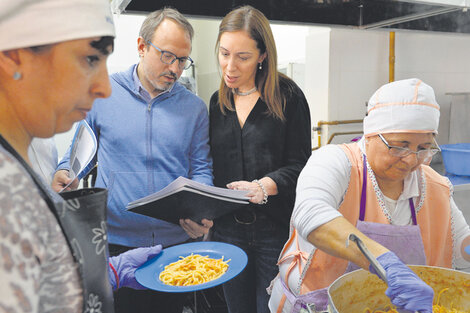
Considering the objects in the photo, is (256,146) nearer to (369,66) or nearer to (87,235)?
(87,235)

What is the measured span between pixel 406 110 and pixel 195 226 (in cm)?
91

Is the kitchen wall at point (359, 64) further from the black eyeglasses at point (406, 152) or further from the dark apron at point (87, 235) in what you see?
the dark apron at point (87, 235)

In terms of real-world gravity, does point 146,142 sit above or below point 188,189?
above

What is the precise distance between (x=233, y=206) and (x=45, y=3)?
39.7 inches

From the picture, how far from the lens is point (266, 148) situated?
5.32ft

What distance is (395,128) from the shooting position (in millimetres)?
1100

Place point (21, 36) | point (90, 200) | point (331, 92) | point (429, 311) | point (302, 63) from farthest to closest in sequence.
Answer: point (302, 63)
point (331, 92)
point (429, 311)
point (90, 200)
point (21, 36)

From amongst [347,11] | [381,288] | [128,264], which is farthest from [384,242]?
[347,11]

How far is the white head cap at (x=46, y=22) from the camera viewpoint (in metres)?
0.43

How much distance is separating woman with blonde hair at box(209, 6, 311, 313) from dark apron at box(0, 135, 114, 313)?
0.97 meters

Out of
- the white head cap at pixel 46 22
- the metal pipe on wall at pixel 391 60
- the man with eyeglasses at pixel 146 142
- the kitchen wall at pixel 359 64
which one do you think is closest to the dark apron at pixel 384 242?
the man with eyeglasses at pixel 146 142

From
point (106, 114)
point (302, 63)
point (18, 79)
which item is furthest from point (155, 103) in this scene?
point (302, 63)

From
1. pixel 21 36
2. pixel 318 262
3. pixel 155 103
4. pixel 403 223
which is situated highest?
pixel 21 36

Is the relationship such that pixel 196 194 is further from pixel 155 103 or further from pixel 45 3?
pixel 45 3
